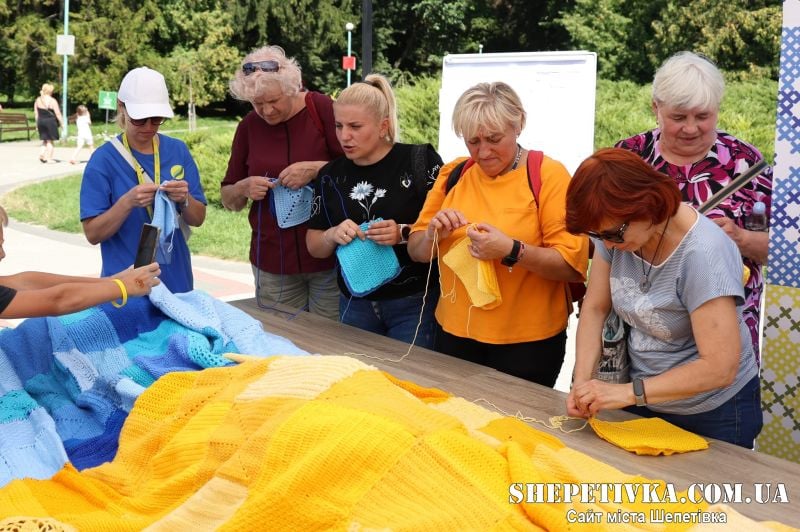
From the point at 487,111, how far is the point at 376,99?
1.97 ft

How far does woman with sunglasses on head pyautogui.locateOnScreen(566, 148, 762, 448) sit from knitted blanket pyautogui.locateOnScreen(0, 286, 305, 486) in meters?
1.07

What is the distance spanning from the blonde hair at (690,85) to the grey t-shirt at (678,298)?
579 mm

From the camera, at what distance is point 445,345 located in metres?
2.89

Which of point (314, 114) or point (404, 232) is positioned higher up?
point (314, 114)

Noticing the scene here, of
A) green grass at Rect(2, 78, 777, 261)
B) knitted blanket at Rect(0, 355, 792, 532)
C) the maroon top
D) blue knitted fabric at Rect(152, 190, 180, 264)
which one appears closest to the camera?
knitted blanket at Rect(0, 355, 792, 532)

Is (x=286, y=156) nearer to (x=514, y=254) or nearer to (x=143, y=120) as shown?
(x=143, y=120)

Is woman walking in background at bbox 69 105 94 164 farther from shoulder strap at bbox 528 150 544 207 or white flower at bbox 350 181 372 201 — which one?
shoulder strap at bbox 528 150 544 207

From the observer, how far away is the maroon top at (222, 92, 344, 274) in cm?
359

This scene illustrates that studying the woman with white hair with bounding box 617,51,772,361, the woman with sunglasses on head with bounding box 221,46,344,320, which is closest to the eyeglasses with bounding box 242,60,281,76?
the woman with sunglasses on head with bounding box 221,46,344,320

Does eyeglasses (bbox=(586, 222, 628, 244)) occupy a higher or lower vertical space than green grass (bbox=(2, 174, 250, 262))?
higher

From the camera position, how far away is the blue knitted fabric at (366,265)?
2949mm

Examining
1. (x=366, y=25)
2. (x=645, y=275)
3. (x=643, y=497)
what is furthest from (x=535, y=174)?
(x=366, y=25)

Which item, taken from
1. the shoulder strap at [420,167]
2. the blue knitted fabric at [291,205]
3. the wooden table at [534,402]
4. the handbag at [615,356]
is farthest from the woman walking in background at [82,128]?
the handbag at [615,356]

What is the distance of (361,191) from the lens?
3.10 metres
